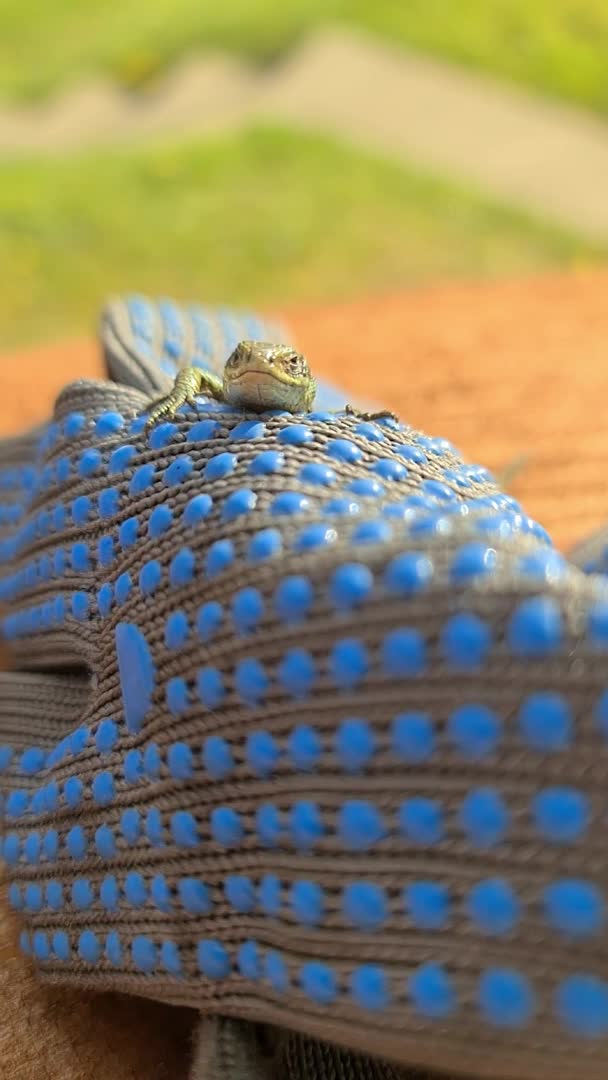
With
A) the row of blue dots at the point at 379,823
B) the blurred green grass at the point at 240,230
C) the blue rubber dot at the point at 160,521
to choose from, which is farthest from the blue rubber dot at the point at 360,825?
the blurred green grass at the point at 240,230

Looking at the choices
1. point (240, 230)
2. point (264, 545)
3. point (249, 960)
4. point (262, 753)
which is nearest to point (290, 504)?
point (264, 545)

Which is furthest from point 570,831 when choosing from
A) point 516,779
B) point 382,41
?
point 382,41

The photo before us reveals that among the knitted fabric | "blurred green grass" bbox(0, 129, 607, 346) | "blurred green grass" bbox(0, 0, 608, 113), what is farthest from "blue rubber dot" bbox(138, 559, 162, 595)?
"blurred green grass" bbox(0, 0, 608, 113)

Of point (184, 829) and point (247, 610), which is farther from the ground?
point (247, 610)

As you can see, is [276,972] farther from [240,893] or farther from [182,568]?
[182,568]

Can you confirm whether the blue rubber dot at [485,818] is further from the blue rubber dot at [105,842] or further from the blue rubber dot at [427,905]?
the blue rubber dot at [105,842]

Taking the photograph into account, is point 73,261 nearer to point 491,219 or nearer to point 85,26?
point 85,26

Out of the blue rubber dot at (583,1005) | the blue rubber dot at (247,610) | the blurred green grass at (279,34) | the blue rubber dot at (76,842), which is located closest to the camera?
the blue rubber dot at (583,1005)
